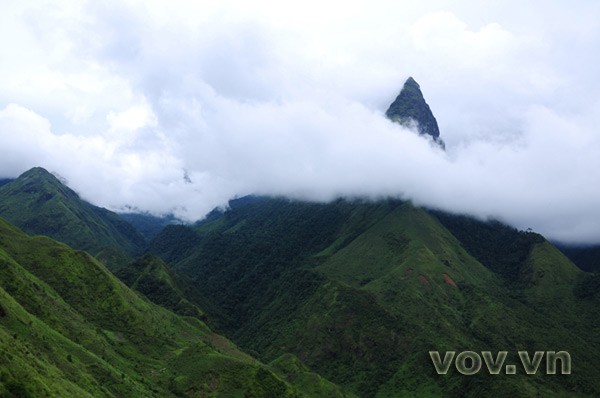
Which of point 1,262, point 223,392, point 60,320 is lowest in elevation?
point 223,392

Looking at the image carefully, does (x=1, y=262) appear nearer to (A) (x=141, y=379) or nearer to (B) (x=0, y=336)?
(A) (x=141, y=379)

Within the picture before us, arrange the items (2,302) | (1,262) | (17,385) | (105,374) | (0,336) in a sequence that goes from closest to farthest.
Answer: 1. (17,385)
2. (0,336)
3. (2,302)
4. (105,374)
5. (1,262)

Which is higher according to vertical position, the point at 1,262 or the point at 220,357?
the point at 1,262

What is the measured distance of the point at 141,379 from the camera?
6437 inches

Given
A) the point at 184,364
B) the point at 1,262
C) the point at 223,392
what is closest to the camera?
the point at 1,262

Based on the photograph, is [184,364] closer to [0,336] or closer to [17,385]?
[0,336]

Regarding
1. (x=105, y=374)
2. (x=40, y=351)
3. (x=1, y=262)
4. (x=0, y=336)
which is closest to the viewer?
(x=0, y=336)

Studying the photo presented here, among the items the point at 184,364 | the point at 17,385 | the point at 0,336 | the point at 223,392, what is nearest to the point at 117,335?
the point at 184,364

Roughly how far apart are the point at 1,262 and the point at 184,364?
70.5m

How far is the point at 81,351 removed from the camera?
146 metres

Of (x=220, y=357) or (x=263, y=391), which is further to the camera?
(x=220, y=357)

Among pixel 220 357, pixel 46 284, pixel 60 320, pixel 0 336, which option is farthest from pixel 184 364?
pixel 0 336

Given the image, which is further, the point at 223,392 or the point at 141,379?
the point at 223,392

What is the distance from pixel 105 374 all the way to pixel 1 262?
53310 mm
